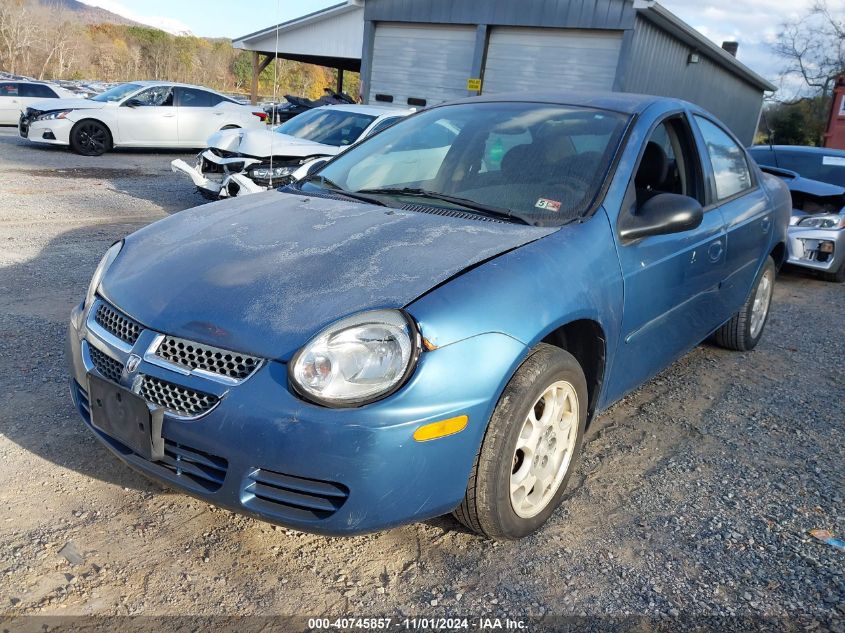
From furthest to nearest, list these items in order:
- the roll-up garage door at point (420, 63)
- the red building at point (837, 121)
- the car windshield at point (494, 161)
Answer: the roll-up garage door at point (420, 63) → the red building at point (837, 121) → the car windshield at point (494, 161)

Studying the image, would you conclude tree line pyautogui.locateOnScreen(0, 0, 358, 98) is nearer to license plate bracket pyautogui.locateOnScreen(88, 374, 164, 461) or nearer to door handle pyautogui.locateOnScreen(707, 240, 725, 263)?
door handle pyautogui.locateOnScreen(707, 240, 725, 263)

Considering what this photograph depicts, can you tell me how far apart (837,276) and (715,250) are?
5.41 m

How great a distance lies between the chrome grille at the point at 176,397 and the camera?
6.93ft

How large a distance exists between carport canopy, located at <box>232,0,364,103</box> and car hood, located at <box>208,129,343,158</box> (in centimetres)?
1278

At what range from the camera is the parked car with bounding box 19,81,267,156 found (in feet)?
42.2

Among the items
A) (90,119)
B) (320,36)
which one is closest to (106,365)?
(90,119)

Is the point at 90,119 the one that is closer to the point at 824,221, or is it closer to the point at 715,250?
the point at 824,221

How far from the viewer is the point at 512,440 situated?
2.29 meters

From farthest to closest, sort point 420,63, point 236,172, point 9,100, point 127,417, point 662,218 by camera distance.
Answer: point 420,63, point 9,100, point 236,172, point 662,218, point 127,417

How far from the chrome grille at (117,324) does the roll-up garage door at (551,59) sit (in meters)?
14.4

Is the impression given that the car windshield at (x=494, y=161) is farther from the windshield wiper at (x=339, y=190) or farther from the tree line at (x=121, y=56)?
the tree line at (x=121, y=56)

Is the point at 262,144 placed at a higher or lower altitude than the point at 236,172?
higher

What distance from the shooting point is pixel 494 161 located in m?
3.23

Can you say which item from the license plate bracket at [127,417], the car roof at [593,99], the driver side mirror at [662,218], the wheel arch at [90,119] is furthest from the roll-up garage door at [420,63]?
the license plate bracket at [127,417]
